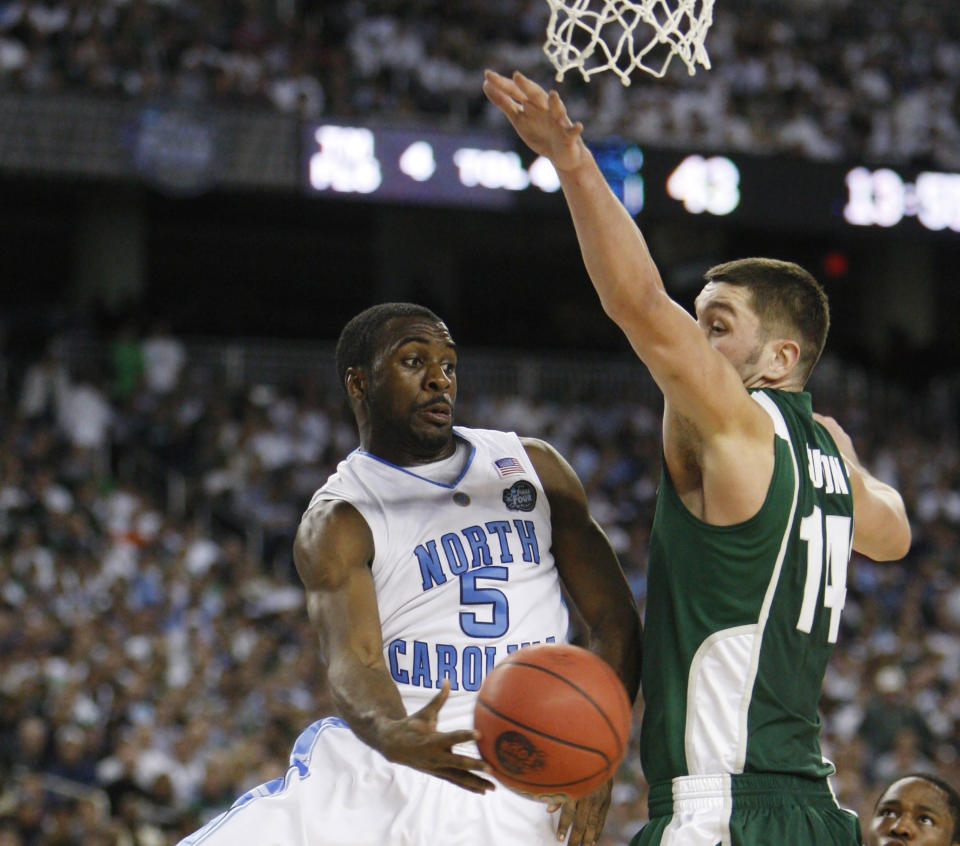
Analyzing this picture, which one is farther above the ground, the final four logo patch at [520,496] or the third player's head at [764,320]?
the third player's head at [764,320]

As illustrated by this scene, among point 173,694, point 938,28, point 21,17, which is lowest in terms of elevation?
point 173,694

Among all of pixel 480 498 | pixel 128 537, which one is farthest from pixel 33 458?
pixel 480 498

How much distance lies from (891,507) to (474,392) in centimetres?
1223

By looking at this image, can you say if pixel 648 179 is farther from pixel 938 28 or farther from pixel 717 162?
pixel 938 28

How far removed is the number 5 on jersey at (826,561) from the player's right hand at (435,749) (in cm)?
84

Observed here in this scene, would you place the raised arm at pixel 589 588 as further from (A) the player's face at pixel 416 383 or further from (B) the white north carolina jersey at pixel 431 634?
(A) the player's face at pixel 416 383

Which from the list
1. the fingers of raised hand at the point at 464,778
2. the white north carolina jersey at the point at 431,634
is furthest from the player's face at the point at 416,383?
the fingers of raised hand at the point at 464,778

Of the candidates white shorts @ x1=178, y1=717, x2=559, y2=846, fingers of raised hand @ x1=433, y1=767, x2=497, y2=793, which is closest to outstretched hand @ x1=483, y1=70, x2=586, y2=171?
fingers of raised hand @ x1=433, y1=767, x2=497, y2=793

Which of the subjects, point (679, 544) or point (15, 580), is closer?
point (679, 544)

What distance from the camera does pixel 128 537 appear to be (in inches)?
468

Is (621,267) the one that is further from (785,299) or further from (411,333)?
(411,333)

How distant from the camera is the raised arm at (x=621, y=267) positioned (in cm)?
310

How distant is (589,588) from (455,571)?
378 mm

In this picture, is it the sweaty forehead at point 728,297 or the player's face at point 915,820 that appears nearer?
the sweaty forehead at point 728,297
